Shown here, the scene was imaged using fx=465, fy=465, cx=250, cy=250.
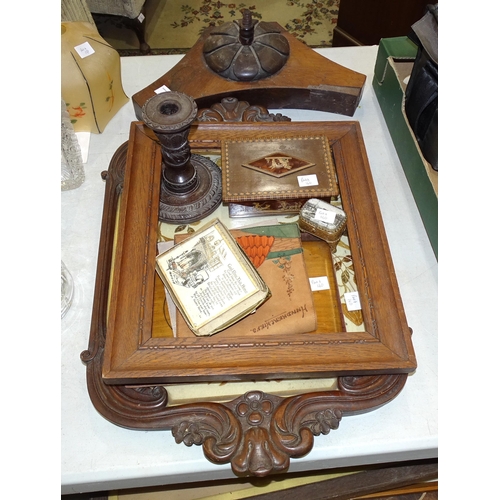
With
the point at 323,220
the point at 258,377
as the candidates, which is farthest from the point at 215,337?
the point at 323,220

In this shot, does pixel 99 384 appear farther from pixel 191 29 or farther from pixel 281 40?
pixel 191 29

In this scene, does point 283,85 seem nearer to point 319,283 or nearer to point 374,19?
point 319,283

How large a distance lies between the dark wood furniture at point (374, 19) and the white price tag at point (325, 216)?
1016 mm

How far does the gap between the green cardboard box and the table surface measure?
0.04 metres

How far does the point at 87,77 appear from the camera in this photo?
112 cm

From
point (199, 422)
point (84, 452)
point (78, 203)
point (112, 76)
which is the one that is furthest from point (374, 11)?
point (84, 452)

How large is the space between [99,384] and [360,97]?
957 millimetres

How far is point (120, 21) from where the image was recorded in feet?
7.18

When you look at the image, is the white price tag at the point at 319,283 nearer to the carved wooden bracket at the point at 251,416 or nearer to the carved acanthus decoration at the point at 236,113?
the carved wooden bracket at the point at 251,416

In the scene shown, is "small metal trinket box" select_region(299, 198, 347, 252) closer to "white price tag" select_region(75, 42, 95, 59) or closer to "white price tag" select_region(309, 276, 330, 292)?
"white price tag" select_region(309, 276, 330, 292)

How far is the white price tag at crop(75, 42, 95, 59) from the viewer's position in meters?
1.13

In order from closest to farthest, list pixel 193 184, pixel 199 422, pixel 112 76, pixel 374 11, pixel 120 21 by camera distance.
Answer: pixel 199 422, pixel 193 184, pixel 112 76, pixel 374 11, pixel 120 21

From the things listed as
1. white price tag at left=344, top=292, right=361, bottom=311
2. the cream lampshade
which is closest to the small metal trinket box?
white price tag at left=344, top=292, right=361, bottom=311

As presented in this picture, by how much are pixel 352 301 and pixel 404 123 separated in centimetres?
51
